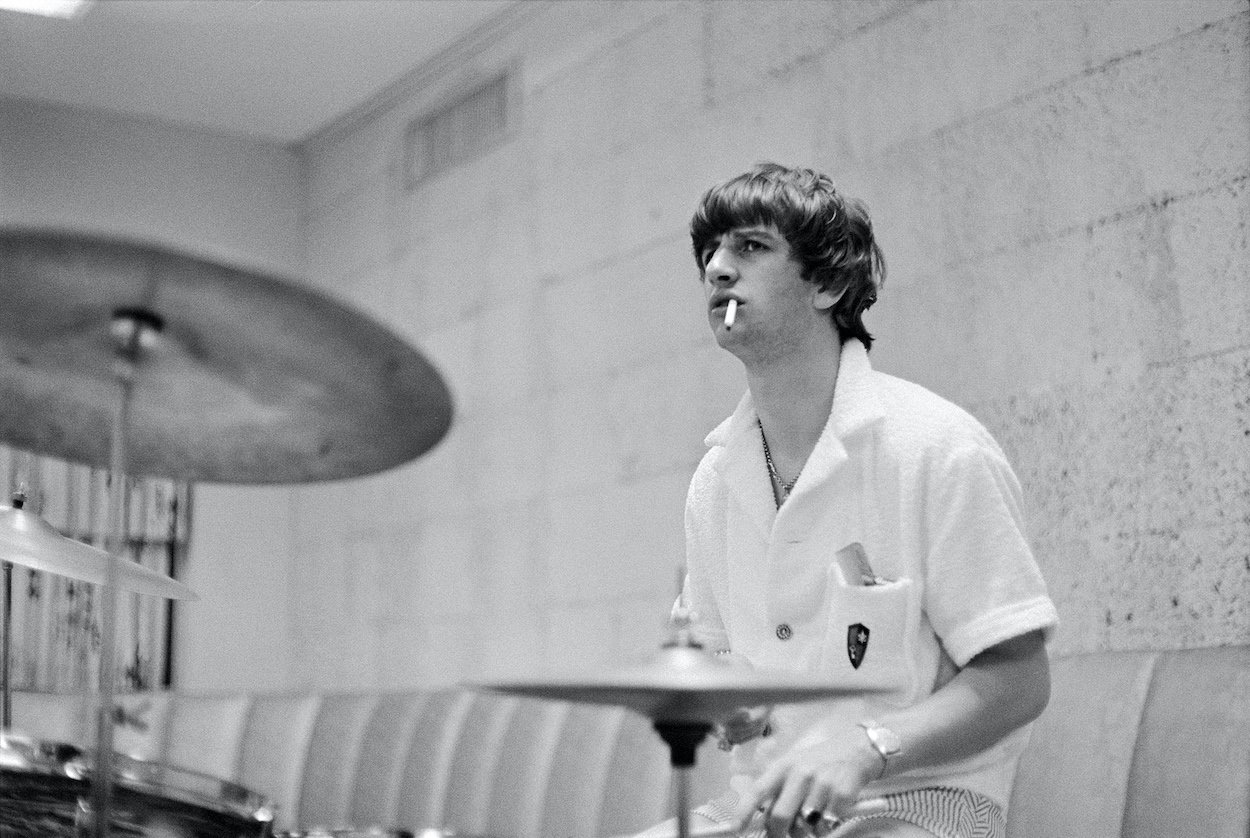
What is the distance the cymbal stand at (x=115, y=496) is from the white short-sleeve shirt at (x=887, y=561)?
70cm

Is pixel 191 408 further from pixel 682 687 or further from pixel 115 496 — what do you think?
pixel 682 687

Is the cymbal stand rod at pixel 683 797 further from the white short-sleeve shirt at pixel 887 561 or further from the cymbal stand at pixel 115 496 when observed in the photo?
the cymbal stand at pixel 115 496

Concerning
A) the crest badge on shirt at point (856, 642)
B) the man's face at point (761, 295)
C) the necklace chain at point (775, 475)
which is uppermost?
the man's face at point (761, 295)

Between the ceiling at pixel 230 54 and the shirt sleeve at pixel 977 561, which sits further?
the ceiling at pixel 230 54

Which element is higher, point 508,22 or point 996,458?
point 508,22

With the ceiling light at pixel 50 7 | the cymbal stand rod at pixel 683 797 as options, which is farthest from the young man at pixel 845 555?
the ceiling light at pixel 50 7

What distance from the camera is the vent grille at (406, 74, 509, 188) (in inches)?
164

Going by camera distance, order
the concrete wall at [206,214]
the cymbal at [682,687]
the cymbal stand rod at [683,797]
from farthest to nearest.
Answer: the concrete wall at [206,214]
the cymbal stand rod at [683,797]
the cymbal at [682,687]

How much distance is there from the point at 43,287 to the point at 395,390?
1.01ft

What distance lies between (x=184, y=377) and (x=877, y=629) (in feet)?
2.58

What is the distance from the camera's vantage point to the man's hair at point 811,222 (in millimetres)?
1864

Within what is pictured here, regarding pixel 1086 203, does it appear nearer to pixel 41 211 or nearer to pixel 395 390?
pixel 395 390

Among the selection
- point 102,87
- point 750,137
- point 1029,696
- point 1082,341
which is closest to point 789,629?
point 1029,696

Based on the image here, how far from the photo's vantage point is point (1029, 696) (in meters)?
1.62
